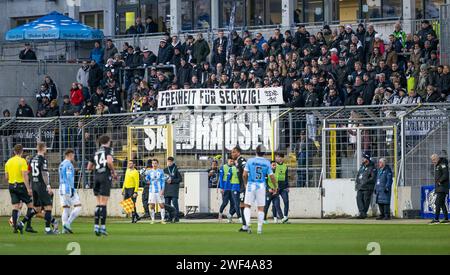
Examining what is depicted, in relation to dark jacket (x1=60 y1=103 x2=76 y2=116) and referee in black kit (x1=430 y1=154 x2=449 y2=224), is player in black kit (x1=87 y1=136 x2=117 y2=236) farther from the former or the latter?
dark jacket (x1=60 y1=103 x2=76 y2=116)

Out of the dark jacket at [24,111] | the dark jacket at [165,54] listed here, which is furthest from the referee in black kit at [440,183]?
the dark jacket at [24,111]

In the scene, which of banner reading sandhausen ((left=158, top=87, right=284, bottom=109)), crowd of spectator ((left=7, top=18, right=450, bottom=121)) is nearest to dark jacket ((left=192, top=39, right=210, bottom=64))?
crowd of spectator ((left=7, top=18, right=450, bottom=121))

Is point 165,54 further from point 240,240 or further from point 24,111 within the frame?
point 240,240

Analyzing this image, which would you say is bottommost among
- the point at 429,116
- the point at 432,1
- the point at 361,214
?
the point at 361,214

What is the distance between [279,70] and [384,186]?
8.27 m

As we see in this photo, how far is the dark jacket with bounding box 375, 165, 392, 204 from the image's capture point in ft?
133

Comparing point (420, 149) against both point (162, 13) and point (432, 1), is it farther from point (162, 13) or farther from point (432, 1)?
point (162, 13)

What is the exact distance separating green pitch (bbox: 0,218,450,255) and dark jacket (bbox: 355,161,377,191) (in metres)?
3.53

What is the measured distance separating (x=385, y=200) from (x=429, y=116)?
2.81 metres

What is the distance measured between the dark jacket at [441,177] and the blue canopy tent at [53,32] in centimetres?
2148

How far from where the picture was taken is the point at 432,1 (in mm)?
51781

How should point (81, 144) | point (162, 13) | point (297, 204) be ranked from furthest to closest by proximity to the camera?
point (162, 13) → point (81, 144) → point (297, 204)

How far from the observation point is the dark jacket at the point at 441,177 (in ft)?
124
